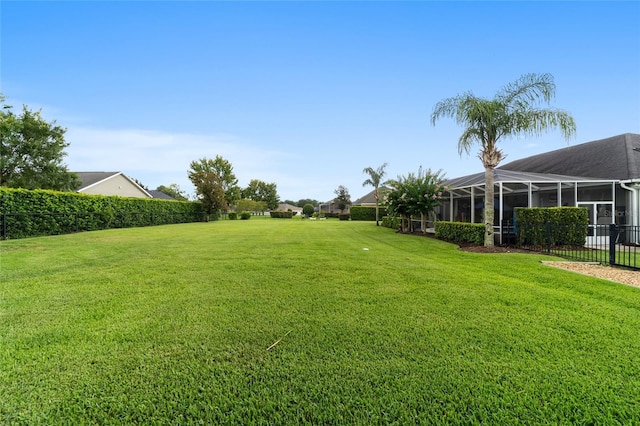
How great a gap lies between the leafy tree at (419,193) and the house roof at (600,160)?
28.0 feet

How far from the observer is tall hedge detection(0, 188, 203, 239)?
12609 millimetres

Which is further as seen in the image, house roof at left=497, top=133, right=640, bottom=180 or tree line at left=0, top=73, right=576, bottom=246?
house roof at left=497, top=133, right=640, bottom=180

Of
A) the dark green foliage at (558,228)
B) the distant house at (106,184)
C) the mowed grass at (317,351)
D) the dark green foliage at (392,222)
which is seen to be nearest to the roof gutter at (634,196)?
the dark green foliage at (558,228)

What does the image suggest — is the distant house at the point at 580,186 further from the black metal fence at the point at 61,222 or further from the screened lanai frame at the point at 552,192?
the black metal fence at the point at 61,222

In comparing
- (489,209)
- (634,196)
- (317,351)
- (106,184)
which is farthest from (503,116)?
(106,184)

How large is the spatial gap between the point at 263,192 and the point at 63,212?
6488 cm

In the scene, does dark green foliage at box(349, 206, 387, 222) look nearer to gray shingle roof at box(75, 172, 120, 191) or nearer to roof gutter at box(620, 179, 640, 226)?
roof gutter at box(620, 179, 640, 226)

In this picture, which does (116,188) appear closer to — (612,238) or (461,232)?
(461,232)

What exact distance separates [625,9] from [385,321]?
15.1 meters

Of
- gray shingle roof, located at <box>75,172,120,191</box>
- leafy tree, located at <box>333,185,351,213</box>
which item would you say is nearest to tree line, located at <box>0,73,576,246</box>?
gray shingle roof, located at <box>75,172,120,191</box>

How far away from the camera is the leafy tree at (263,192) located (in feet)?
260

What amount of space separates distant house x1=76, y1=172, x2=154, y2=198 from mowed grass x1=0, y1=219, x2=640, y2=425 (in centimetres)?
2903

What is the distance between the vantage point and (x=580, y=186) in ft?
45.8

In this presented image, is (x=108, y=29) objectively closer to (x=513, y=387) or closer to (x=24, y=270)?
(x=24, y=270)
